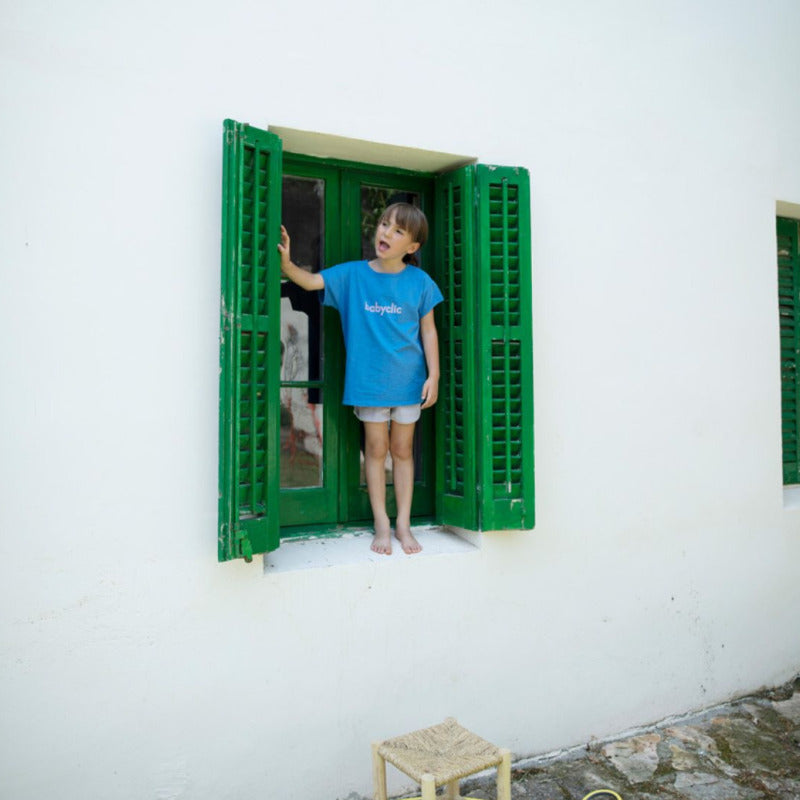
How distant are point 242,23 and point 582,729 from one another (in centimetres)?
308

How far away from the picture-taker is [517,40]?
119 inches

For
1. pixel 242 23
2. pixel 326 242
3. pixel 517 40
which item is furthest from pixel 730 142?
pixel 242 23

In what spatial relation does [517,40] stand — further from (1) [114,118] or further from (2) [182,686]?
(2) [182,686]

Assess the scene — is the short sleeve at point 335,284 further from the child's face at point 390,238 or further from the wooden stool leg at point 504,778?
the wooden stool leg at point 504,778

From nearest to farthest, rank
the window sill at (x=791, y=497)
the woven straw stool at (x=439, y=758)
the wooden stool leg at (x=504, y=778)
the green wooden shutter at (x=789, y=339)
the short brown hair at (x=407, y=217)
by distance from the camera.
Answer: the woven straw stool at (x=439, y=758) → the wooden stool leg at (x=504, y=778) → the short brown hair at (x=407, y=217) → the window sill at (x=791, y=497) → the green wooden shutter at (x=789, y=339)

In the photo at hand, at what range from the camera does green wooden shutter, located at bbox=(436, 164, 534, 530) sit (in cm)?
283

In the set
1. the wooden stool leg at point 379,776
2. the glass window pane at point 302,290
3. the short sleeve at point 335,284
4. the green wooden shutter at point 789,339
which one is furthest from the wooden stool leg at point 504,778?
the green wooden shutter at point 789,339

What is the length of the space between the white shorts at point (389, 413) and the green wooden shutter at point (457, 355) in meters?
0.19

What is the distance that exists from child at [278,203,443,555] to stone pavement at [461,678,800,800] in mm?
1058

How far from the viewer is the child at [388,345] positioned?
9.05 ft

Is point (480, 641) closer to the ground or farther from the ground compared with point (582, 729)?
farther from the ground

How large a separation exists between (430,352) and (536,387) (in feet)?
1.61

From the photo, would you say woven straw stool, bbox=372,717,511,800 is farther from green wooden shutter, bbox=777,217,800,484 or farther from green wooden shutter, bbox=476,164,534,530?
green wooden shutter, bbox=777,217,800,484

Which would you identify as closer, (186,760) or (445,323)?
(186,760)
